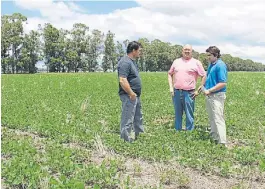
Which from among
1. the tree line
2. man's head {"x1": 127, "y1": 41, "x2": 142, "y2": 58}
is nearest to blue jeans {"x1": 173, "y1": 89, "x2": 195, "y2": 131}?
man's head {"x1": 127, "y1": 41, "x2": 142, "y2": 58}

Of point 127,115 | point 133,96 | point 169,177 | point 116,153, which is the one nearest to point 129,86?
point 133,96

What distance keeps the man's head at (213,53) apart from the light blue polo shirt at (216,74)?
0.30 ft

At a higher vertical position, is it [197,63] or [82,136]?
[197,63]

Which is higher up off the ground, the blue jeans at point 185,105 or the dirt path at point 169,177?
the blue jeans at point 185,105

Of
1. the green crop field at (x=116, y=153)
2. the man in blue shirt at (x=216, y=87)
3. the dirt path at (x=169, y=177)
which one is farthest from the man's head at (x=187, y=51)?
the dirt path at (x=169, y=177)

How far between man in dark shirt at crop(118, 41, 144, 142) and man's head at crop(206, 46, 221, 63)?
4.37ft

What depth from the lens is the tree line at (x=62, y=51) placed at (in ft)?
270

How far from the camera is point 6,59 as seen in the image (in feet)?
265

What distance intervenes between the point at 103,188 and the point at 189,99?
12.6 ft

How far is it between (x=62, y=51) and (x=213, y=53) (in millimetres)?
86804

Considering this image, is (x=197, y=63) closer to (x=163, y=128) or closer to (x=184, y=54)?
(x=184, y=54)

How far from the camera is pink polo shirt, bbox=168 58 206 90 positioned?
872cm

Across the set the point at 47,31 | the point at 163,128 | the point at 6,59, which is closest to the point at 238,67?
the point at 47,31

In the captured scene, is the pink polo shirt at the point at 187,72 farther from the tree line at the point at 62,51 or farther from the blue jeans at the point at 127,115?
the tree line at the point at 62,51
